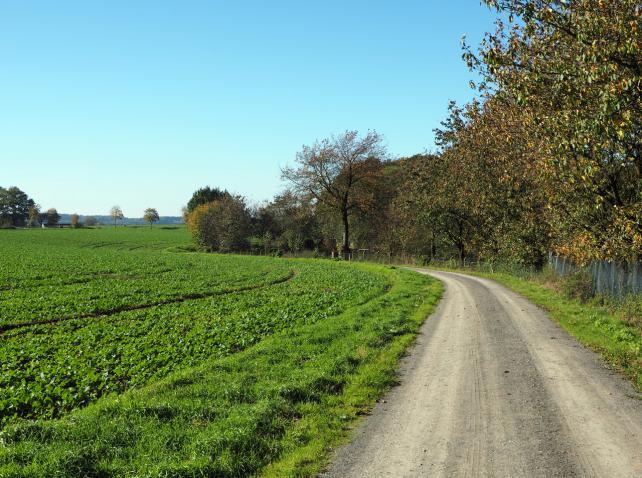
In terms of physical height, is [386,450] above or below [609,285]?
below

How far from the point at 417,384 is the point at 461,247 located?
146 ft

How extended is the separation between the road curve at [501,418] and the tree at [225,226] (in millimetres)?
69713

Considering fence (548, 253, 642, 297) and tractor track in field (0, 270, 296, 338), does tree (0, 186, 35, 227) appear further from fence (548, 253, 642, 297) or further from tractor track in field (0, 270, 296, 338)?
fence (548, 253, 642, 297)

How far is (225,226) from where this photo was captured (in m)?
82.8

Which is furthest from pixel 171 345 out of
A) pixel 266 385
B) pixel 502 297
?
pixel 502 297

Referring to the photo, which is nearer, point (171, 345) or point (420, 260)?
point (171, 345)

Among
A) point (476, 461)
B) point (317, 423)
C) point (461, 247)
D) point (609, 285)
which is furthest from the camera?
point (461, 247)

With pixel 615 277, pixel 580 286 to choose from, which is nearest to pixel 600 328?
pixel 615 277

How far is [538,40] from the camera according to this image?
44.7ft

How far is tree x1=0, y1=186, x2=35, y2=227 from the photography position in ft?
552

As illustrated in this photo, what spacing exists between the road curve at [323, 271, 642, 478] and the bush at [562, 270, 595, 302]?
1033 cm

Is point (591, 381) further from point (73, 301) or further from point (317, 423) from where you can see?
point (73, 301)

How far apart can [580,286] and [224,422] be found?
2124 centimetres

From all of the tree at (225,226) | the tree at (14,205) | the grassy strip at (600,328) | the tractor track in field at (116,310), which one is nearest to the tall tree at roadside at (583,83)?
the grassy strip at (600,328)
